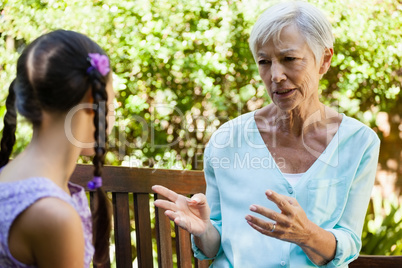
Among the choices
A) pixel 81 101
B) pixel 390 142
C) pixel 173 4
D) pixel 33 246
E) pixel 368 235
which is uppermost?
pixel 81 101

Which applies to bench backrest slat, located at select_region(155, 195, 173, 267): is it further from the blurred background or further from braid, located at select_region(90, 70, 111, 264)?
the blurred background

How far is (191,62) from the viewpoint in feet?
15.6

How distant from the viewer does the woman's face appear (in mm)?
2242

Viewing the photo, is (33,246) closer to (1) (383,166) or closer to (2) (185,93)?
(2) (185,93)

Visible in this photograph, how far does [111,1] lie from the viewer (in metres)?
4.48

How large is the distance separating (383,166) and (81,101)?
4831 millimetres

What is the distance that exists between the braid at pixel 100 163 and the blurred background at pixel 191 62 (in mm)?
2955

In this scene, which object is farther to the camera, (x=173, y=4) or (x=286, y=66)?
(x=173, y=4)

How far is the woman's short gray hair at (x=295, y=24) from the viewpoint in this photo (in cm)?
224

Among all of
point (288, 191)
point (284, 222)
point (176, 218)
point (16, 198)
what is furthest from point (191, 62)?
point (16, 198)

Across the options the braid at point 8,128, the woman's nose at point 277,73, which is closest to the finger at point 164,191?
the braid at point 8,128

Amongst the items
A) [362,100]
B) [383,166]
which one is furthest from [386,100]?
[383,166]

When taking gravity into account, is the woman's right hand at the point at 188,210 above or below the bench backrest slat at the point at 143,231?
above

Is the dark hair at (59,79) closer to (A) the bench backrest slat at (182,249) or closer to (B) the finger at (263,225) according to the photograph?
(B) the finger at (263,225)
